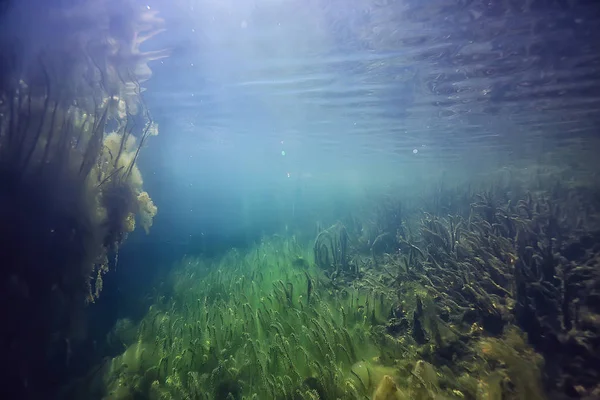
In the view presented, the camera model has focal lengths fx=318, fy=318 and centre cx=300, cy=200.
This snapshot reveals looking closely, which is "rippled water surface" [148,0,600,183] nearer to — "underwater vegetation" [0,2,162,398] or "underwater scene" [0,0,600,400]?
"underwater scene" [0,0,600,400]

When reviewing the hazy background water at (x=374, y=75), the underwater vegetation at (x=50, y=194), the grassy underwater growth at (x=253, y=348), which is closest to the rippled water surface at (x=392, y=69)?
the hazy background water at (x=374, y=75)

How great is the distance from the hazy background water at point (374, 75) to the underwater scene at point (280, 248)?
12cm

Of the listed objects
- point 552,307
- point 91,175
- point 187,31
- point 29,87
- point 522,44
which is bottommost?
point 552,307

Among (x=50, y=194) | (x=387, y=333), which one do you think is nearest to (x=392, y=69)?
(x=387, y=333)

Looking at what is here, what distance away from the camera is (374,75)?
14.7 metres

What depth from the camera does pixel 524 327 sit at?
7.02 m

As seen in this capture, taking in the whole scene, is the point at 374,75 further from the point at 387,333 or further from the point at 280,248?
the point at 387,333

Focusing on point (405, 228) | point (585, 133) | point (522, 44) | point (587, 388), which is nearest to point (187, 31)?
point (522, 44)

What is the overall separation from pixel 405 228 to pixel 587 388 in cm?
1029

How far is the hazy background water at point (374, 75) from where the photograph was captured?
31.4 feet

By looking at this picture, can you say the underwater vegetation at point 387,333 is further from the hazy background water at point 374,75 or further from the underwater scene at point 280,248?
the hazy background water at point 374,75

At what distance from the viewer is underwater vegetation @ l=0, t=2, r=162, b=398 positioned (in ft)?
17.6

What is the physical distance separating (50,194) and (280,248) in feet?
34.9

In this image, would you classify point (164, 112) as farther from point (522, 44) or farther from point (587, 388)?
point (587, 388)
